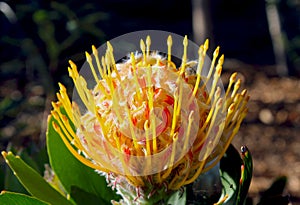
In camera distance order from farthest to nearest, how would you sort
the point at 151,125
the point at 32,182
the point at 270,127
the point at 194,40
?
the point at 194,40
the point at 270,127
the point at 32,182
the point at 151,125

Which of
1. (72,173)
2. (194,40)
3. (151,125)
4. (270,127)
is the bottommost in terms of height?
(270,127)

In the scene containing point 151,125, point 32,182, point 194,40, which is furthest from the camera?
point 194,40

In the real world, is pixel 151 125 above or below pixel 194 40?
above

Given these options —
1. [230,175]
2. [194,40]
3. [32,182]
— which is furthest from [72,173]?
[194,40]

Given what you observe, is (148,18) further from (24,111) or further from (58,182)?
(58,182)

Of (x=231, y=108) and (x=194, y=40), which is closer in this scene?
(x=231, y=108)

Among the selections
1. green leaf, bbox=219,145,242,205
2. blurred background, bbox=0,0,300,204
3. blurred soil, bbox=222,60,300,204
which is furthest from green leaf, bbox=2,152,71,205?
blurred soil, bbox=222,60,300,204

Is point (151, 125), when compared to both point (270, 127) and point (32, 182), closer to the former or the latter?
point (32, 182)
